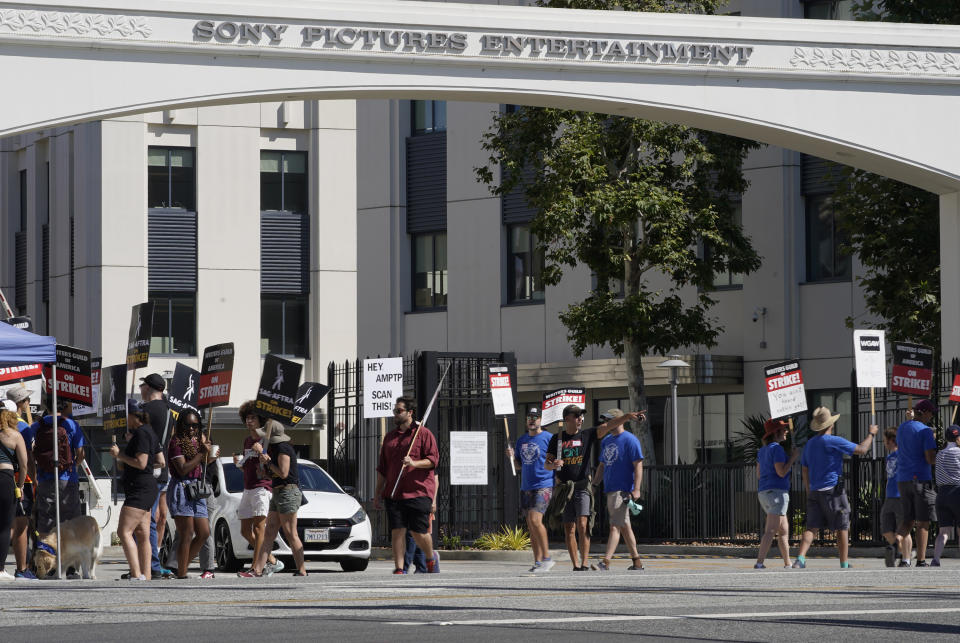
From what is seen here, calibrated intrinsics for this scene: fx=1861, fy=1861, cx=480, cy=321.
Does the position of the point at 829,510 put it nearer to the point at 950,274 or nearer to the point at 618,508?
the point at 618,508

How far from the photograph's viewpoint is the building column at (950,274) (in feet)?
72.7

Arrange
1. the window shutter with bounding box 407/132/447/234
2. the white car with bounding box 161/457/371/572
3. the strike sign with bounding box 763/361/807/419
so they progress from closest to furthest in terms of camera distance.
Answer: the white car with bounding box 161/457/371/572, the strike sign with bounding box 763/361/807/419, the window shutter with bounding box 407/132/447/234

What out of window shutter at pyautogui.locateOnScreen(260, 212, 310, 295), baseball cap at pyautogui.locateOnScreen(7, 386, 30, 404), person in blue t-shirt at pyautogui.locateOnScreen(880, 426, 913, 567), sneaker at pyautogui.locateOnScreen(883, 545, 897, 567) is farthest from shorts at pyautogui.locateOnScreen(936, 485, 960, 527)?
window shutter at pyautogui.locateOnScreen(260, 212, 310, 295)

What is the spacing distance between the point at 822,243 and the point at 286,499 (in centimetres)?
2076

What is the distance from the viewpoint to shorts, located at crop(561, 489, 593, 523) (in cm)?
1820

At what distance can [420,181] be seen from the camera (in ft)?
136

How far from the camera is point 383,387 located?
24047 millimetres

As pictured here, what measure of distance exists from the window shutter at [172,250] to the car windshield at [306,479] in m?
22.5

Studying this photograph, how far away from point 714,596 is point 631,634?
331cm

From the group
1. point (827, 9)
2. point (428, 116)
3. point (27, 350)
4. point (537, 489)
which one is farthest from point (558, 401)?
point (428, 116)

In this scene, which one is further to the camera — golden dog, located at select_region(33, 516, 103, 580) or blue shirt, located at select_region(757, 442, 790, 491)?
blue shirt, located at select_region(757, 442, 790, 491)

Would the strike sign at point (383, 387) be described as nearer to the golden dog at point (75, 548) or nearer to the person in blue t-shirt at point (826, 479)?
the person in blue t-shirt at point (826, 479)

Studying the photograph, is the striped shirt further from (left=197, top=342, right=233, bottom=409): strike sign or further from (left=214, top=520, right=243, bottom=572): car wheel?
(left=214, top=520, right=243, bottom=572): car wheel

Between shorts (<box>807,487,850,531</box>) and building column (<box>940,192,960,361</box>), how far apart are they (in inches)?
169
